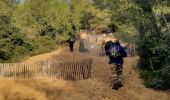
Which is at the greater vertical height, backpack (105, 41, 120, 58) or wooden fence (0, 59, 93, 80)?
backpack (105, 41, 120, 58)

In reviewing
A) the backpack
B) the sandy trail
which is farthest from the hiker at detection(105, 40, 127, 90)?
the sandy trail

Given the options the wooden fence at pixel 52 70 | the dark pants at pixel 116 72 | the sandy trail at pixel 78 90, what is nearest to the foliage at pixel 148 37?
the sandy trail at pixel 78 90

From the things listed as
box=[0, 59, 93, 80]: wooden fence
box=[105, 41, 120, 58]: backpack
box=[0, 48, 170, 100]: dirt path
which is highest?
box=[105, 41, 120, 58]: backpack

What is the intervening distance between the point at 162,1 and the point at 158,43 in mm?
1824

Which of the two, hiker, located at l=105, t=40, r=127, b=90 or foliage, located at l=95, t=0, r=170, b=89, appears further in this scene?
foliage, located at l=95, t=0, r=170, b=89

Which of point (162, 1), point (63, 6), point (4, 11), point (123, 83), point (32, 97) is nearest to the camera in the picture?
point (32, 97)

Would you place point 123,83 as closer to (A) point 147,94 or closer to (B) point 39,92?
(A) point 147,94

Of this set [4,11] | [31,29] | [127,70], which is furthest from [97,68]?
[31,29]

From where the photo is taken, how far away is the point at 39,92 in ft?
42.7

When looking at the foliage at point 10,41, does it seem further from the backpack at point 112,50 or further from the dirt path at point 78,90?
the backpack at point 112,50

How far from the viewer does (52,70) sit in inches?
594

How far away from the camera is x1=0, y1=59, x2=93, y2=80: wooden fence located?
48.2ft

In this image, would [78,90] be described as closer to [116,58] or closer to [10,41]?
[116,58]

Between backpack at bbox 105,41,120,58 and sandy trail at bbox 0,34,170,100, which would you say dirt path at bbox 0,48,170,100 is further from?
backpack at bbox 105,41,120,58
